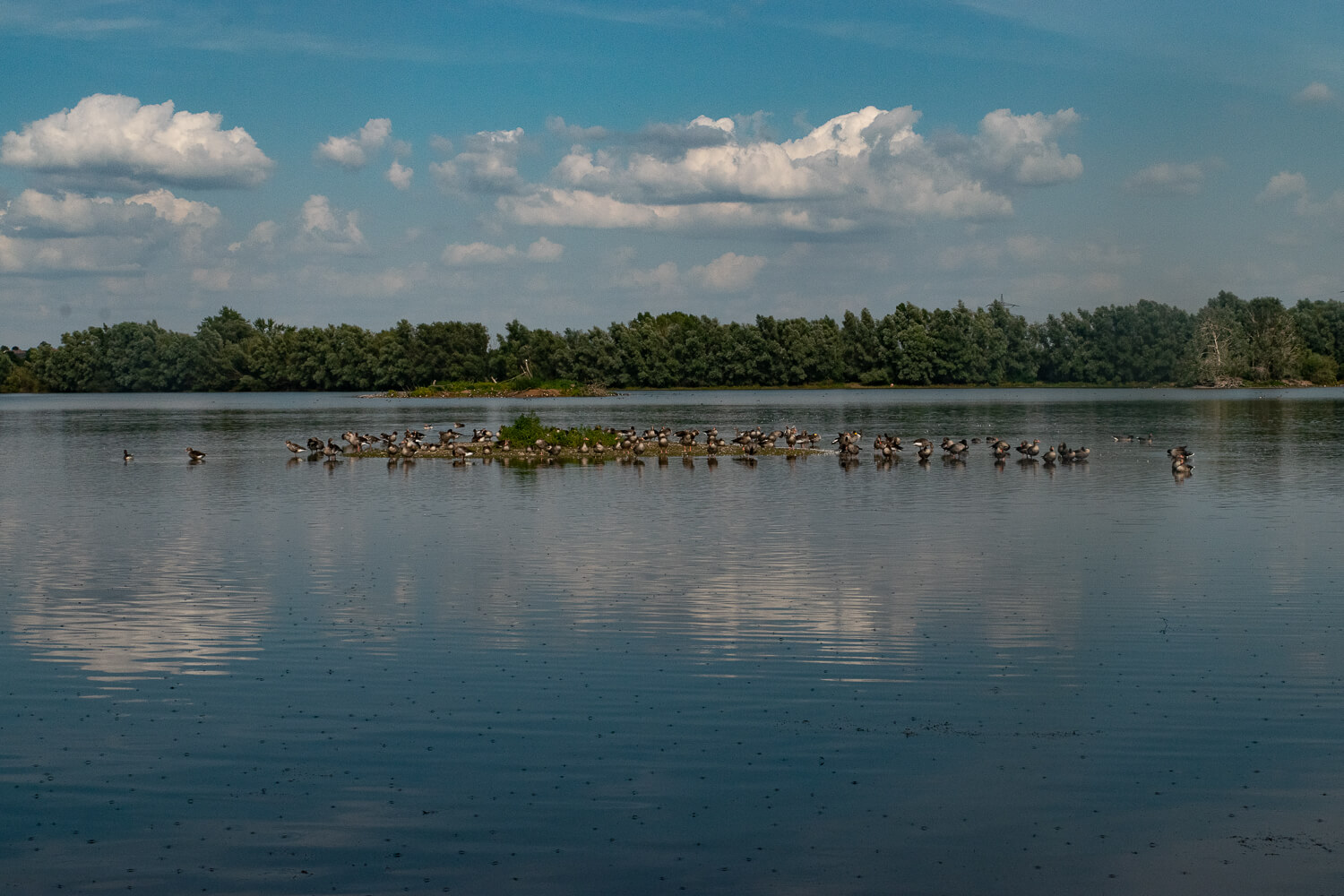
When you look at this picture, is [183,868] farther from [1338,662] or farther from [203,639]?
[1338,662]

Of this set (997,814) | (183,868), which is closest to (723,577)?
(997,814)

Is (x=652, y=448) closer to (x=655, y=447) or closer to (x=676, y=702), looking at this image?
(x=655, y=447)

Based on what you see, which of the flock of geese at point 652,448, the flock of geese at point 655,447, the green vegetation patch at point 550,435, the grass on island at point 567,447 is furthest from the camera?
the green vegetation patch at point 550,435

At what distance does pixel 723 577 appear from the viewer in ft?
85.9

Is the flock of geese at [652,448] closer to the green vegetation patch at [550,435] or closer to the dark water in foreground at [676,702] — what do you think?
the green vegetation patch at [550,435]

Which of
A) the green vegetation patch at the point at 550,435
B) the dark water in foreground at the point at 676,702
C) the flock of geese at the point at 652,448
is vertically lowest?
the dark water in foreground at the point at 676,702

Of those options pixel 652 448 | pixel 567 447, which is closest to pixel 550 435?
pixel 567 447

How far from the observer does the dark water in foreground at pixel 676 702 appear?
1173cm

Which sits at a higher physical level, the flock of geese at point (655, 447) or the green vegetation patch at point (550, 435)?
the green vegetation patch at point (550, 435)

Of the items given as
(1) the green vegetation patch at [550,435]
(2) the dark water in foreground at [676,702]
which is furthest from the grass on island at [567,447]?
(2) the dark water in foreground at [676,702]

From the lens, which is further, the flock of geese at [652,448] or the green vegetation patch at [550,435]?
the green vegetation patch at [550,435]

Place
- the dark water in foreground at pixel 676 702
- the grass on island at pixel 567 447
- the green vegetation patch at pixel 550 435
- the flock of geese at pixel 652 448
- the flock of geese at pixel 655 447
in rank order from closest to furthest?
the dark water in foreground at pixel 676 702
the flock of geese at pixel 652 448
the flock of geese at pixel 655 447
the grass on island at pixel 567 447
the green vegetation patch at pixel 550 435

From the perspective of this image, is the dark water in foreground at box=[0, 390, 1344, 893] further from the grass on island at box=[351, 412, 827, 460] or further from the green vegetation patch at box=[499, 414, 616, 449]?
the green vegetation patch at box=[499, 414, 616, 449]

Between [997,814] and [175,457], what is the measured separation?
2363 inches
